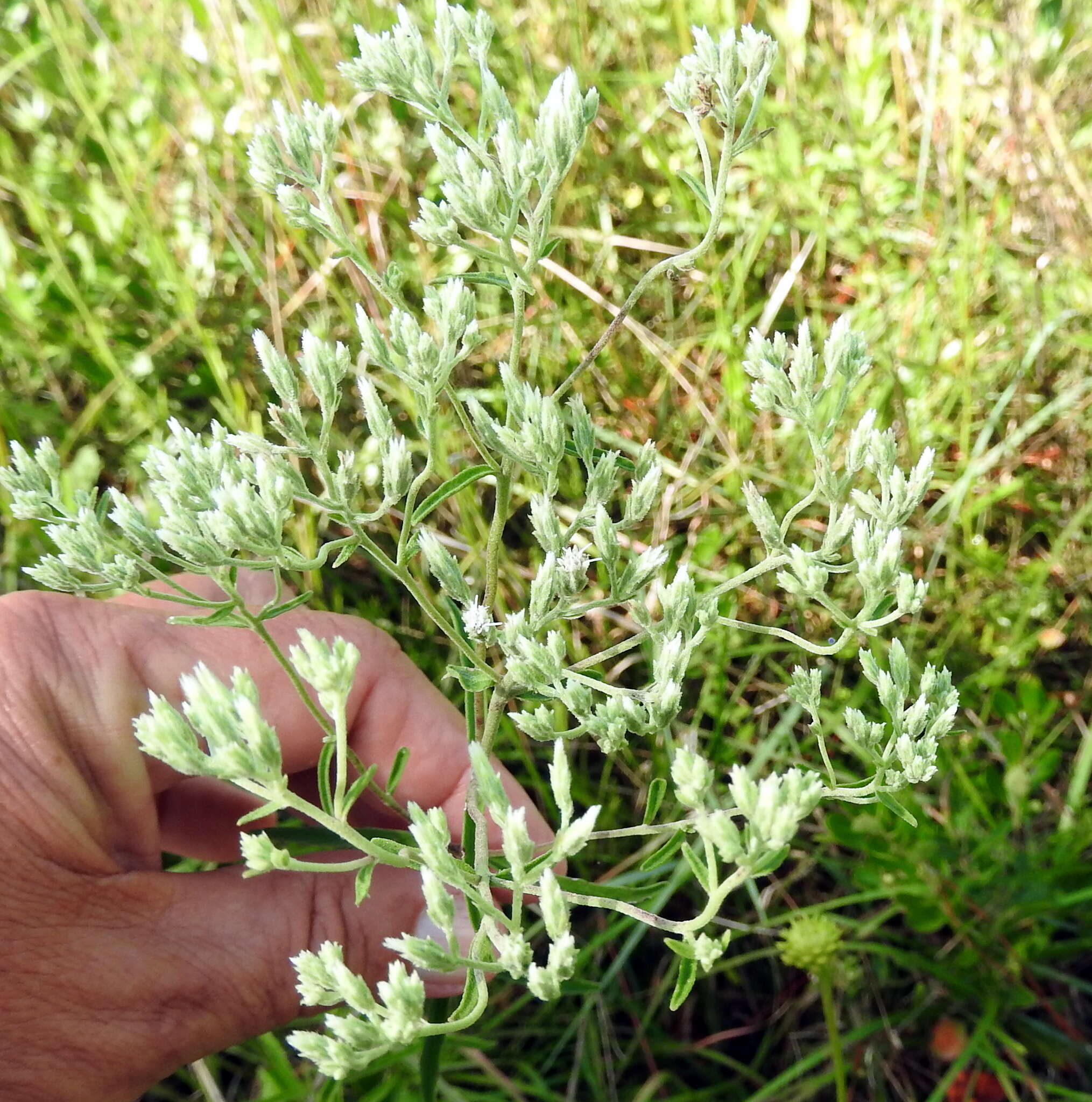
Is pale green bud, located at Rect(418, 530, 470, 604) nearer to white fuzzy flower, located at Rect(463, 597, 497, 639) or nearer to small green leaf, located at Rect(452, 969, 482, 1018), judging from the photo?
white fuzzy flower, located at Rect(463, 597, 497, 639)

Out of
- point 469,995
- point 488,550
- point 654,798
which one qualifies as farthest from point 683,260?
point 469,995

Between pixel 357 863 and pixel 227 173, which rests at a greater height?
pixel 227 173

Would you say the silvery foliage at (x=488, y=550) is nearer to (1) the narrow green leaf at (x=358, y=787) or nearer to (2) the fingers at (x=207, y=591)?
(1) the narrow green leaf at (x=358, y=787)

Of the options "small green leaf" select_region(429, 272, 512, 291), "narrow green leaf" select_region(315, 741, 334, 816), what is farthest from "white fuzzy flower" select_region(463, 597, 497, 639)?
"small green leaf" select_region(429, 272, 512, 291)

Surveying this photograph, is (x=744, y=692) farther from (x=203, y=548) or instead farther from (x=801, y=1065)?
(x=203, y=548)

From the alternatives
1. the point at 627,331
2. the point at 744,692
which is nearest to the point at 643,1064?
the point at 744,692

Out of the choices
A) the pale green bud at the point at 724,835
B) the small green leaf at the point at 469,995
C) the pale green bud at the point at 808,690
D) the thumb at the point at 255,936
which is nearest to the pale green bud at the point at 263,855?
the small green leaf at the point at 469,995
